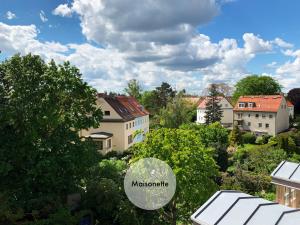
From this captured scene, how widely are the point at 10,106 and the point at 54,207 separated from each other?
516 centimetres

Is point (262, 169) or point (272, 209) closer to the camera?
point (272, 209)

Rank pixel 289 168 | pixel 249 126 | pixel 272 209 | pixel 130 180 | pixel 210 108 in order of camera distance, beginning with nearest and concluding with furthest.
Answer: pixel 272 209 < pixel 289 168 < pixel 130 180 < pixel 249 126 < pixel 210 108

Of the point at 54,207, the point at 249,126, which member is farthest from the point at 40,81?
the point at 249,126

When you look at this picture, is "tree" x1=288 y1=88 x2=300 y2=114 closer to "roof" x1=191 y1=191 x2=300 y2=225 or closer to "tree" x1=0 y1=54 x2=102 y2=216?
"tree" x1=0 y1=54 x2=102 y2=216

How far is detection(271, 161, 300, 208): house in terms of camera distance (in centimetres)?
1060

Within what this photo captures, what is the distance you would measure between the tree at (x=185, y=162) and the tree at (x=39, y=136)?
3.67m

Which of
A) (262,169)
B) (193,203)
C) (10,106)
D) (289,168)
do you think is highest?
(10,106)

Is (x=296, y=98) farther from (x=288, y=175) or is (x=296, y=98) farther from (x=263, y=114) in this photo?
(x=288, y=175)

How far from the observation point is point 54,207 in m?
13.7

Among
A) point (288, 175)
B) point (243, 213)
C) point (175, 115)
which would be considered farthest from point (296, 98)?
point (243, 213)

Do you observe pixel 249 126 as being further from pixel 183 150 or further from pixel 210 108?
pixel 183 150

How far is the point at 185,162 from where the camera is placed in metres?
12.8

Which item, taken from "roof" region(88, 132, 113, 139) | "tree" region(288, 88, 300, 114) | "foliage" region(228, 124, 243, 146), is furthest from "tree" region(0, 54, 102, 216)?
"tree" region(288, 88, 300, 114)

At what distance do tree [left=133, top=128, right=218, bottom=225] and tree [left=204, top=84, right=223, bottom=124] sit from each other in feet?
148
